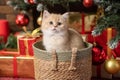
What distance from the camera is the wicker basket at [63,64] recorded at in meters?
1.27

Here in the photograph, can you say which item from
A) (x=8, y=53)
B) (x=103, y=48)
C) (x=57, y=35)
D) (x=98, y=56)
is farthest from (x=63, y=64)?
(x=8, y=53)

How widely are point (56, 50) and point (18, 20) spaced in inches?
21.2

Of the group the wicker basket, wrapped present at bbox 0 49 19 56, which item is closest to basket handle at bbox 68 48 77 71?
the wicker basket

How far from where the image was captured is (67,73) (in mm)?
1292

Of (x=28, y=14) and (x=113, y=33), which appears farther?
(x=28, y=14)

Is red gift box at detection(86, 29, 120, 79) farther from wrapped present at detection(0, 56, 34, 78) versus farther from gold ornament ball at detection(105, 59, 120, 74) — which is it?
wrapped present at detection(0, 56, 34, 78)

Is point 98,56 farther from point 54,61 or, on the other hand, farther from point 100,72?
point 54,61

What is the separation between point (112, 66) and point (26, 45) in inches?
21.7

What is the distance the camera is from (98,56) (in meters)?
1.47

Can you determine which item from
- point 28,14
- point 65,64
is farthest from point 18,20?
point 65,64

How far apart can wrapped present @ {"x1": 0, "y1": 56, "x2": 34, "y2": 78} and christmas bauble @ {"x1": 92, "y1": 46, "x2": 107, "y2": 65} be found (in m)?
0.39

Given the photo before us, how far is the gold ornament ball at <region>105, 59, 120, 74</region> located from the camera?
55.7 inches

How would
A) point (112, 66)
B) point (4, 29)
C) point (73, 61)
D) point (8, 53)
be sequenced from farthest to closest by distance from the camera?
point (4, 29), point (8, 53), point (112, 66), point (73, 61)

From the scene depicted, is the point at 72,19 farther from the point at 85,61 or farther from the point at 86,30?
the point at 85,61
